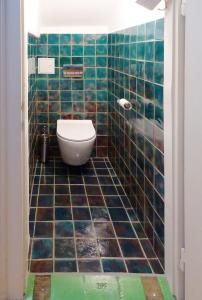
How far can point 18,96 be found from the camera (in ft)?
5.73

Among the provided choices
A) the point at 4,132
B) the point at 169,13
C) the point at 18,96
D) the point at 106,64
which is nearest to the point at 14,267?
the point at 4,132

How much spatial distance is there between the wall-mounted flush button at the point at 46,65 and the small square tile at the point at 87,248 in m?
2.40

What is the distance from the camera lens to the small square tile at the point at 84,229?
2.69m

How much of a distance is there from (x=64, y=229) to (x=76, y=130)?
5.03 ft

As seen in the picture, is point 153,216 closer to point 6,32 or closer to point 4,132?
point 4,132

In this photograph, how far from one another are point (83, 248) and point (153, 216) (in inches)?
18.2

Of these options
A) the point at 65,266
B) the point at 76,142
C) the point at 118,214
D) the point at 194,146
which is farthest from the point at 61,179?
the point at 194,146

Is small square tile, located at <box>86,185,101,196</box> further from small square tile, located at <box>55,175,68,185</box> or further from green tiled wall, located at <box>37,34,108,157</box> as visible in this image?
green tiled wall, located at <box>37,34,108,157</box>

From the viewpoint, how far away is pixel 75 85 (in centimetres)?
459

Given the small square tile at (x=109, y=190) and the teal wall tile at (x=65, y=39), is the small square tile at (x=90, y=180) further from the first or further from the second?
the teal wall tile at (x=65, y=39)

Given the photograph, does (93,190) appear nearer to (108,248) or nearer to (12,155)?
(108,248)

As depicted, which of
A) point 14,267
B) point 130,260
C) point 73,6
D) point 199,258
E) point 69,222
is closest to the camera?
point 199,258

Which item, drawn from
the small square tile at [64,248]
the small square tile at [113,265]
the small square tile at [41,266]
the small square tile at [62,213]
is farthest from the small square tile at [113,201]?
the small square tile at [41,266]

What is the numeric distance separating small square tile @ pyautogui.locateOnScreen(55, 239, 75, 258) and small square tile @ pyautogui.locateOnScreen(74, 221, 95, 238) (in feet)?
0.40
